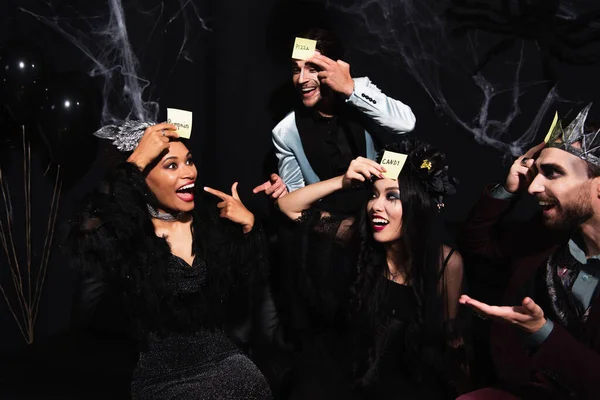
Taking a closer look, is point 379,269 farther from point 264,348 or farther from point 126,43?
point 126,43

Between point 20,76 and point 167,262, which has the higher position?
point 20,76

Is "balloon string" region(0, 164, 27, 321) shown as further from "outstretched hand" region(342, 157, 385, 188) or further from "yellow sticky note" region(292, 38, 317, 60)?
"outstretched hand" region(342, 157, 385, 188)

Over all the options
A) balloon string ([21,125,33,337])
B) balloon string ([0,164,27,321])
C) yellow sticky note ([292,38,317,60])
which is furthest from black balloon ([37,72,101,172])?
yellow sticky note ([292,38,317,60])

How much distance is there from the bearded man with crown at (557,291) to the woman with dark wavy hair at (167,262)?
910 millimetres

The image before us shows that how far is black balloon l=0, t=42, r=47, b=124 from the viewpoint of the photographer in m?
2.68

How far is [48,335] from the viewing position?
10.7 ft

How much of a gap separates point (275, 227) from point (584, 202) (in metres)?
1.35

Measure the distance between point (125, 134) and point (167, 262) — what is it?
507 mm

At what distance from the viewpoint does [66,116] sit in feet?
9.04

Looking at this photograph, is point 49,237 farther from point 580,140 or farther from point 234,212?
point 580,140

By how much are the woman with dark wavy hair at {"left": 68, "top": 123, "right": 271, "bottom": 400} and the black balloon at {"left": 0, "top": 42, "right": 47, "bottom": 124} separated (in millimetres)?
588

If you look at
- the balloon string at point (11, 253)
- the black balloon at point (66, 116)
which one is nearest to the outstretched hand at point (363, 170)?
the black balloon at point (66, 116)

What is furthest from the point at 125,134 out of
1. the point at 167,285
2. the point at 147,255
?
the point at 167,285

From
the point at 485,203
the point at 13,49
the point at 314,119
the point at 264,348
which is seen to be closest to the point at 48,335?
the point at 264,348
